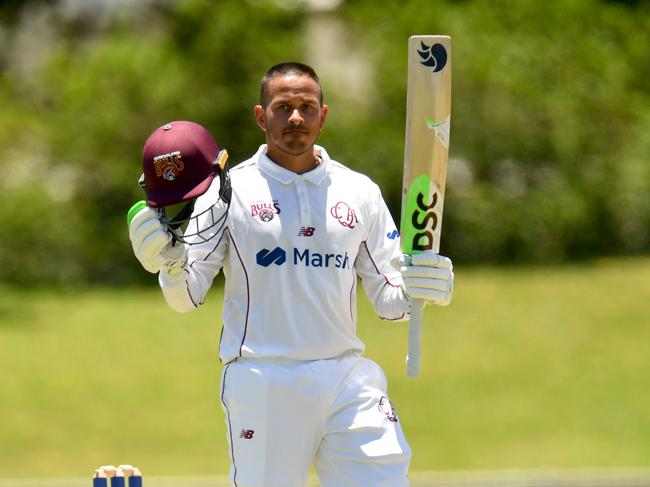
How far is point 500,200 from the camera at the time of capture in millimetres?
15555

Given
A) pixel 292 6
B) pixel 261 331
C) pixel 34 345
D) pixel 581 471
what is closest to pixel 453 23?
pixel 292 6

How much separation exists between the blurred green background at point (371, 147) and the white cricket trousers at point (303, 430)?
27.8 feet

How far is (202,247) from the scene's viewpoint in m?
4.12

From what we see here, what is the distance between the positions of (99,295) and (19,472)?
209 inches

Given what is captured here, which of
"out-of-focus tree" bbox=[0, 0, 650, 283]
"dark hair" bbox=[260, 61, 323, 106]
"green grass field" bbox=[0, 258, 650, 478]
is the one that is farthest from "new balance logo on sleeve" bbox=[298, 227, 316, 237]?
"out-of-focus tree" bbox=[0, 0, 650, 283]

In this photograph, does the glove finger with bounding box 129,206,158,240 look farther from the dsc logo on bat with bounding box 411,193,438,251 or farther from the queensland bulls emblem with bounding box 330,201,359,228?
the dsc logo on bat with bounding box 411,193,438,251

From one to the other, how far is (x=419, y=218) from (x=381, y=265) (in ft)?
0.57

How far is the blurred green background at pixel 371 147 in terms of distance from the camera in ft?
44.2

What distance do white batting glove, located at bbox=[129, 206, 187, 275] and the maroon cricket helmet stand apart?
0.18 ft

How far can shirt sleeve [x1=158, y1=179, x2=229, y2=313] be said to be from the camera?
4.09 metres

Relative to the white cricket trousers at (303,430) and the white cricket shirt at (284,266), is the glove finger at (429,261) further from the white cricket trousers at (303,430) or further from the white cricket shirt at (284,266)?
the white cricket trousers at (303,430)

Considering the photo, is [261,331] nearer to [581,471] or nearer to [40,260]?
[581,471]

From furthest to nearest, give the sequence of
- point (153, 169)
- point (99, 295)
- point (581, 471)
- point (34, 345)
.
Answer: point (99, 295) → point (34, 345) → point (581, 471) → point (153, 169)

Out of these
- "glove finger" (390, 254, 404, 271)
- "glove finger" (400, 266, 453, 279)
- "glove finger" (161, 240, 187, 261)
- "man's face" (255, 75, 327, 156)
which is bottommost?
"glove finger" (400, 266, 453, 279)
